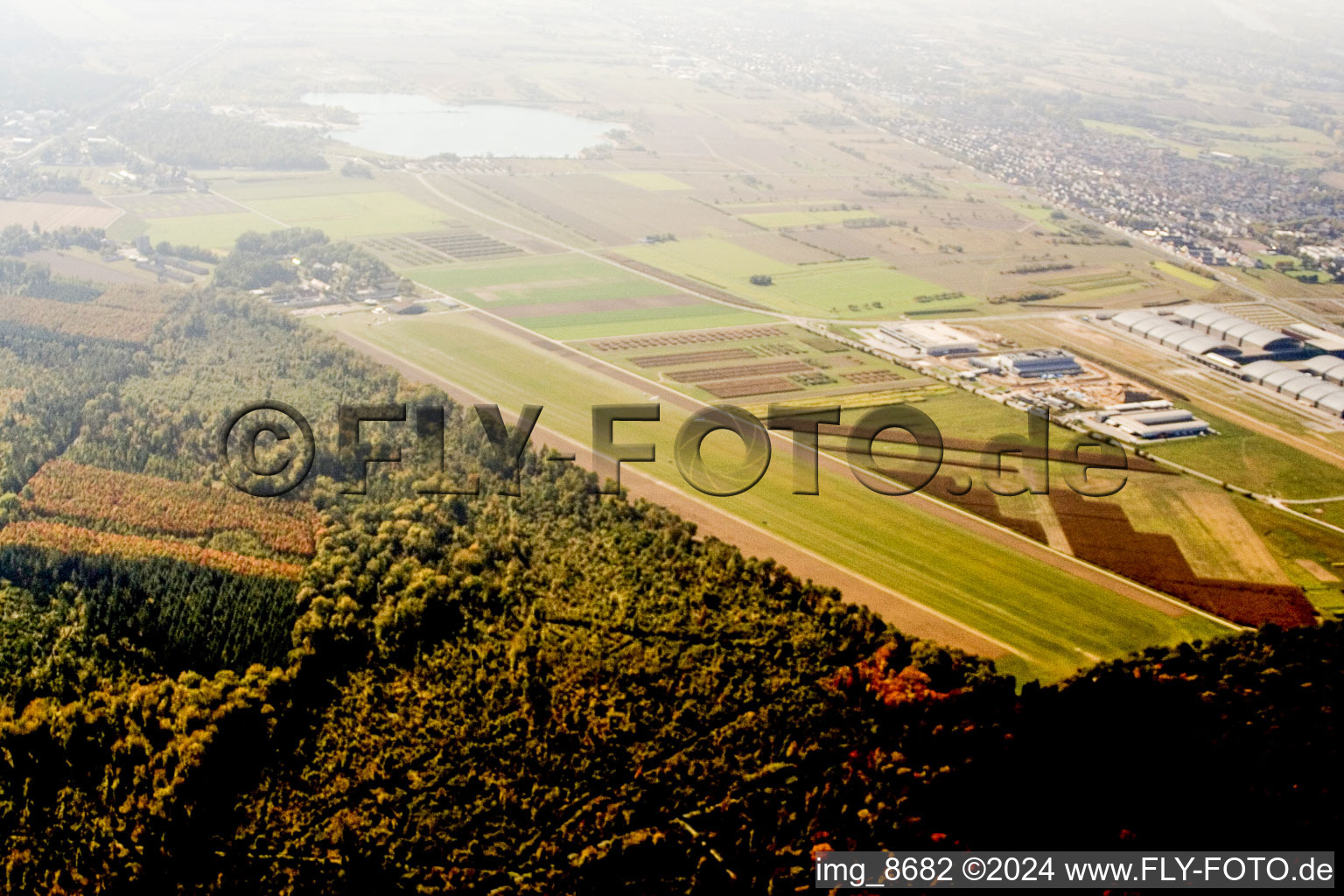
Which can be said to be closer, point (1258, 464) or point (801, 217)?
point (1258, 464)

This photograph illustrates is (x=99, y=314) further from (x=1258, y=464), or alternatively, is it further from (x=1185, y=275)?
(x=1185, y=275)

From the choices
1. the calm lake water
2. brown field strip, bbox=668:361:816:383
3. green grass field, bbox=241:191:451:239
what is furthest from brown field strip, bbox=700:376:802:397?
the calm lake water

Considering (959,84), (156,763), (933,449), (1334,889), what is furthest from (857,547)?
(959,84)

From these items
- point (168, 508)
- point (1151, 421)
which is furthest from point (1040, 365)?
point (168, 508)

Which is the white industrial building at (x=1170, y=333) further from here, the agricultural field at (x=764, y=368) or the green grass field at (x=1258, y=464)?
the agricultural field at (x=764, y=368)

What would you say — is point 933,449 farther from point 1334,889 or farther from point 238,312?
point 238,312
